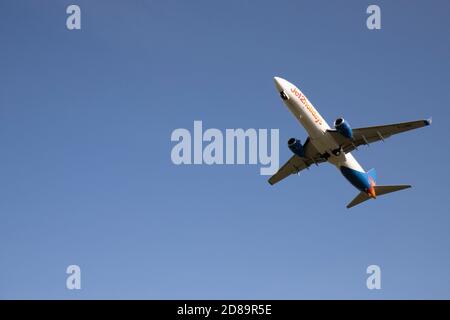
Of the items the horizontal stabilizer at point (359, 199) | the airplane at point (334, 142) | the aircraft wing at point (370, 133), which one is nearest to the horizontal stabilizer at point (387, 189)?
the airplane at point (334, 142)

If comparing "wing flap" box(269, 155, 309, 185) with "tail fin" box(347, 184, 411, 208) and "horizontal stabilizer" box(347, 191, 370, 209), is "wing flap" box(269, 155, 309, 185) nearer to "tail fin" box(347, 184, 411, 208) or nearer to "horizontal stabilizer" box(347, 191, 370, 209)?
Answer: "horizontal stabilizer" box(347, 191, 370, 209)

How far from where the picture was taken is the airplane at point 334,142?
59188mm

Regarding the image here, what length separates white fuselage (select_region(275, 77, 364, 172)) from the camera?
193 ft

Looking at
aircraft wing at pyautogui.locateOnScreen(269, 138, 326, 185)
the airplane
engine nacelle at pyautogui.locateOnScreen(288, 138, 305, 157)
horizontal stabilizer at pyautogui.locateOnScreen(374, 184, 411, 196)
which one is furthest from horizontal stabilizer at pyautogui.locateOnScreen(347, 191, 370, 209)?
engine nacelle at pyautogui.locateOnScreen(288, 138, 305, 157)

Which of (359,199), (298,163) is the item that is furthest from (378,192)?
(298,163)

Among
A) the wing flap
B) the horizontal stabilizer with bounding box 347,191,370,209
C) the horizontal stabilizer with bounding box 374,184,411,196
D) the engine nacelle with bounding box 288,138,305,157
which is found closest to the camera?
the engine nacelle with bounding box 288,138,305,157

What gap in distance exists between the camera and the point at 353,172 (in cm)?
6506

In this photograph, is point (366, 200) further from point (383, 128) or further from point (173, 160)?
point (173, 160)

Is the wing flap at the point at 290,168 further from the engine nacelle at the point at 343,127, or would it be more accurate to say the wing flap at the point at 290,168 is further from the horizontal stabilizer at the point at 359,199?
the engine nacelle at the point at 343,127

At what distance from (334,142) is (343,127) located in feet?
9.21

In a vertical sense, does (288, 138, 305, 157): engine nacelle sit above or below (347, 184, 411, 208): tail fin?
above

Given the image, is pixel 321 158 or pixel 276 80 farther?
pixel 321 158
